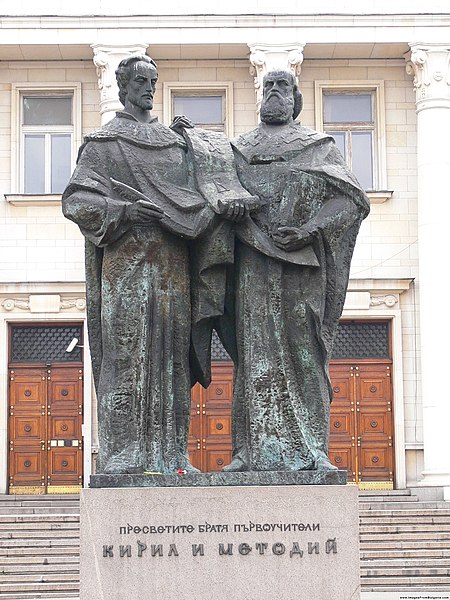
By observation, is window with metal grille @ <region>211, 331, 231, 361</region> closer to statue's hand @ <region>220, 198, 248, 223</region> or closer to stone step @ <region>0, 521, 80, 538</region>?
stone step @ <region>0, 521, 80, 538</region>

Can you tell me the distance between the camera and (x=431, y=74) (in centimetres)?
2961

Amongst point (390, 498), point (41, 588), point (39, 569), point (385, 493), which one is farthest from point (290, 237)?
point (385, 493)

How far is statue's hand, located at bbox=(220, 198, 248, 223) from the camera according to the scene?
8.17 meters

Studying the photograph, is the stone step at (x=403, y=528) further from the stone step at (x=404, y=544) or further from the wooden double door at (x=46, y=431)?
the wooden double door at (x=46, y=431)

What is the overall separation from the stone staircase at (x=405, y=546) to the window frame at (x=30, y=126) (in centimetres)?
943

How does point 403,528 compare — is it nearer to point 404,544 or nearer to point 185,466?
point 404,544

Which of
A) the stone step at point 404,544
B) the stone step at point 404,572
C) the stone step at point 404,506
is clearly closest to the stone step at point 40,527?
the stone step at point 404,544

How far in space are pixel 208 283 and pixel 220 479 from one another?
3.65 feet

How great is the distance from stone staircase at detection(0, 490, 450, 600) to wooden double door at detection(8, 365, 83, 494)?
9.60 feet

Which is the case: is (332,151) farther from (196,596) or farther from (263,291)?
(196,596)

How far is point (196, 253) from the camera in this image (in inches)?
329

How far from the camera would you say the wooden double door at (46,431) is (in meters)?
29.0

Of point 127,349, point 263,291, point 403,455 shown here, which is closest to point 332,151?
point 263,291

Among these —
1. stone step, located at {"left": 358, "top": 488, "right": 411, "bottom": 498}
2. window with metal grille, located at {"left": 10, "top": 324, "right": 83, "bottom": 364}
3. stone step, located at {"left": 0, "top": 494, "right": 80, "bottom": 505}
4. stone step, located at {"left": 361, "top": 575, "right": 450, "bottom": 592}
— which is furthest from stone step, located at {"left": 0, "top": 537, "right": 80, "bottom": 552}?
window with metal grille, located at {"left": 10, "top": 324, "right": 83, "bottom": 364}
